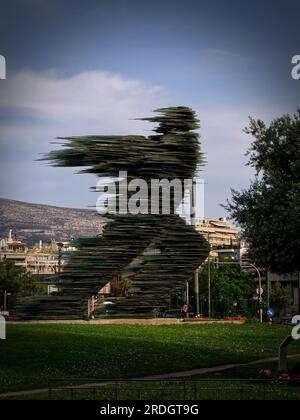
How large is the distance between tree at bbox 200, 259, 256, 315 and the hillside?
17388 mm

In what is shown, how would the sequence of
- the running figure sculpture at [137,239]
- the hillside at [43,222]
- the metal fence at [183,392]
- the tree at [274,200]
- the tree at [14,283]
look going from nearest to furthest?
the metal fence at [183,392]
the tree at [274,200]
the running figure sculpture at [137,239]
the tree at [14,283]
the hillside at [43,222]

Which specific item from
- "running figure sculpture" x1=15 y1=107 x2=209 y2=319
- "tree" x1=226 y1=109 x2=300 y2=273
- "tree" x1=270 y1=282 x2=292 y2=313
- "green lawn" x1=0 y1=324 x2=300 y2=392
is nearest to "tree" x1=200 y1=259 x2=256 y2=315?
"tree" x1=270 y1=282 x2=292 y2=313

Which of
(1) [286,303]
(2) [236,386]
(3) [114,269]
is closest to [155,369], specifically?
(2) [236,386]

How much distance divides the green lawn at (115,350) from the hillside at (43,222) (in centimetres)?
6661

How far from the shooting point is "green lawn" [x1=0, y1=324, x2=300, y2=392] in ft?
88.3

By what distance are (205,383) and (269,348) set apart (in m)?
14.2

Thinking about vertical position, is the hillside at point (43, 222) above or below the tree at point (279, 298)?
above

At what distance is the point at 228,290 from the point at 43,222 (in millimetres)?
51414

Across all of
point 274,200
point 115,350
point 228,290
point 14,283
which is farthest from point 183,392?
point 228,290

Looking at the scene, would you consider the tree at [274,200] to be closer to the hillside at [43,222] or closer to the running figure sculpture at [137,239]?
the running figure sculpture at [137,239]

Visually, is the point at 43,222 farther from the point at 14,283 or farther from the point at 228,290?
the point at 228,290

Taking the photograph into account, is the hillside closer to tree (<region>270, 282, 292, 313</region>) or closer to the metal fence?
tree (<region>270, 282, 292, 313</region>)

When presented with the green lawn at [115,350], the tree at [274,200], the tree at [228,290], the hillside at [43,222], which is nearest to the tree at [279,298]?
the tree at [228,290]

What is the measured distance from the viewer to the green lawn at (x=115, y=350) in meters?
26.9
